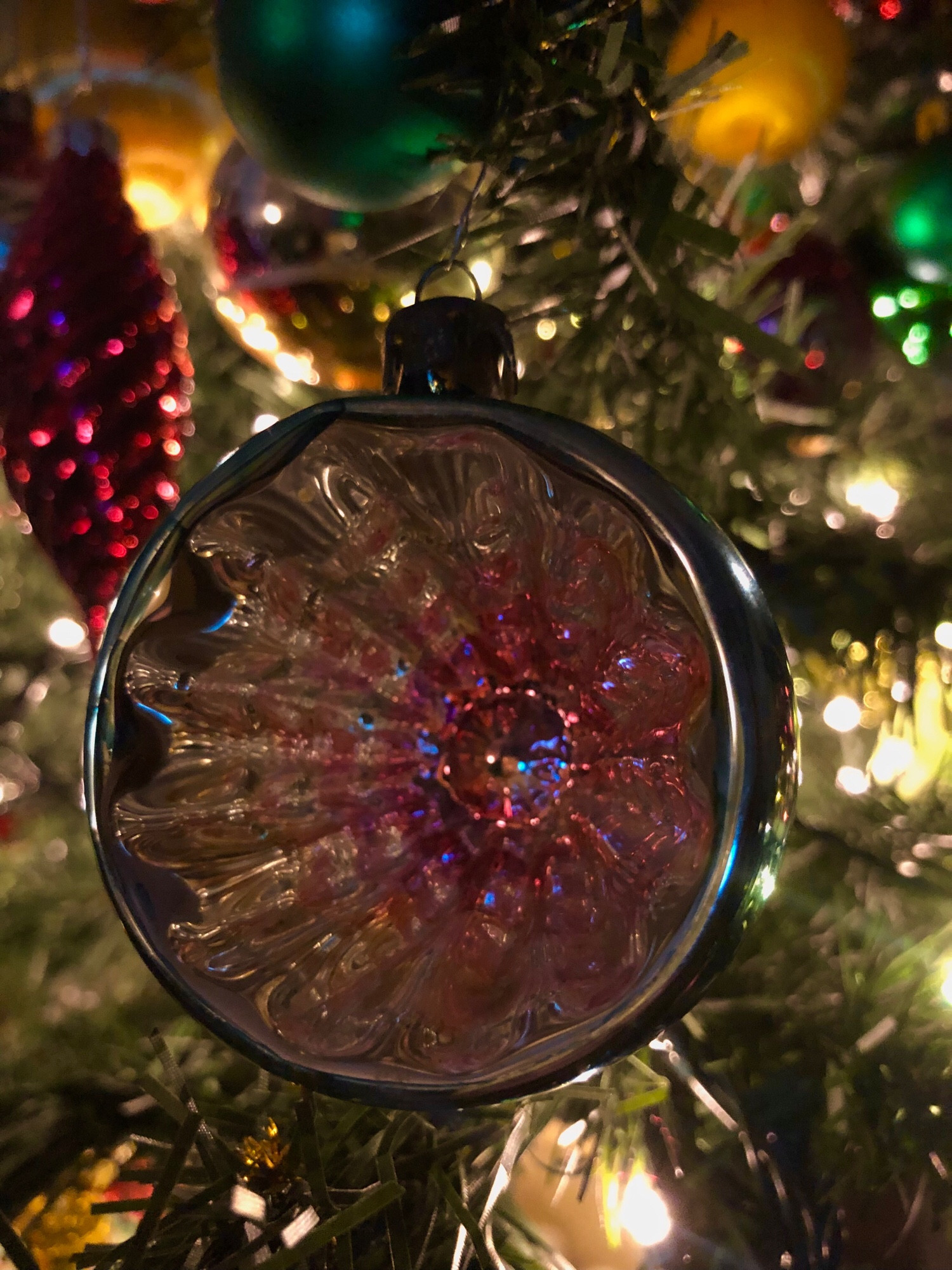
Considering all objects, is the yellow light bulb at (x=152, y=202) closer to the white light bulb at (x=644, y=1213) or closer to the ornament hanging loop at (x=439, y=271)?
the ornament hanging loop at (x=439, y=271)

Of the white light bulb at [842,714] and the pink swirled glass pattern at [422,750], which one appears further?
the white light bulb at [842,714]

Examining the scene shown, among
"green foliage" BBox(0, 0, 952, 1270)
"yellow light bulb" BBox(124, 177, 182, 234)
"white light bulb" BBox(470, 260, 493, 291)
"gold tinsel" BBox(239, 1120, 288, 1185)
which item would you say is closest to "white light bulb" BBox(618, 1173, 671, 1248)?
"green foliage" BBox(0, 0, 952, 1270)

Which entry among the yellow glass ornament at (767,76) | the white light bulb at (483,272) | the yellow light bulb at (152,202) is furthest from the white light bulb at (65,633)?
the yellow glass ornament at (767,76)

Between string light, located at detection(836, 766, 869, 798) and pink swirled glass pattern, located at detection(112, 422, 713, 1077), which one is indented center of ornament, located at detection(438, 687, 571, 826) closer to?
pink swirled glass pattern, located at detection(112, 422, 713, 1077)

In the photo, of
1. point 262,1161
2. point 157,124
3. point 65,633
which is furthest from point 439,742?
point 65,633

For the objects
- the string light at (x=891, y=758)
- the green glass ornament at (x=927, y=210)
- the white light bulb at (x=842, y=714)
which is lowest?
the string light at (x=891, y=758)

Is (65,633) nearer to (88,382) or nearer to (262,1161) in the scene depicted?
(88,382)
